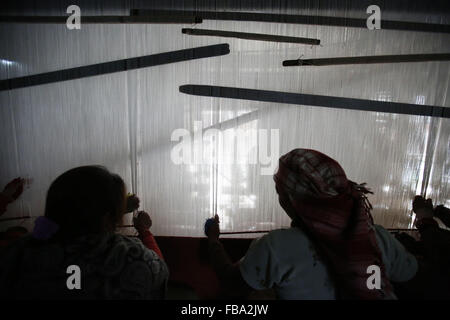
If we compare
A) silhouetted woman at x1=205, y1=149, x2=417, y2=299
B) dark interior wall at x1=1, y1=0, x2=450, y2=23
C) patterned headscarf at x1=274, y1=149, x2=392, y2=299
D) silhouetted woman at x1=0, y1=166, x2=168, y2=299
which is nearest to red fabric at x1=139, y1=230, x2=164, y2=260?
silhouetted woman at x1=0, y1=166, x2=168, y2=299

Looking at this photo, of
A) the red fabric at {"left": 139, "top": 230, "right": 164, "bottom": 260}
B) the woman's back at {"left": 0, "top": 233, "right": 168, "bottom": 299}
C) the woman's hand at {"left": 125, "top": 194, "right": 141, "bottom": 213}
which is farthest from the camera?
the woman's hand at {"left": 125, "top": 194, "right": 141, "bottom": 213}

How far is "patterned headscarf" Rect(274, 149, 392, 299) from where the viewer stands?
83 cm

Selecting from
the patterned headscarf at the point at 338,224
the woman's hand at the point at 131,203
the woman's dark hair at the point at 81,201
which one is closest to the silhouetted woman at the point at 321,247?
the patterned headscarf at the point at 338,224

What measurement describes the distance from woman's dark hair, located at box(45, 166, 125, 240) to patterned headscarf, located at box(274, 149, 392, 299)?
23.3 inches

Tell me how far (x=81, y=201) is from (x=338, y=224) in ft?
2.55

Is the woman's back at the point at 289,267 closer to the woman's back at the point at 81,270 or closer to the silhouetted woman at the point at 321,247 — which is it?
the silhouetted woman at the point at 321,247

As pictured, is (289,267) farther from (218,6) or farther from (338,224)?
(218,6)

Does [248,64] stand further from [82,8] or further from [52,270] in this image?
[52,270]

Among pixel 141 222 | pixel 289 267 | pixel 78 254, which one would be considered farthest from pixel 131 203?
pixel 289 267

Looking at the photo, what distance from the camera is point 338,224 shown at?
851mm

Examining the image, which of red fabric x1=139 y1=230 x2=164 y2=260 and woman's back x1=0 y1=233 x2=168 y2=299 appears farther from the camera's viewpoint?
red fabric x1=139 y1=230 x2=164 y2=260

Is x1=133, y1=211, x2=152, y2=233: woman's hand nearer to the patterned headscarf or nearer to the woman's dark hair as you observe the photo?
the woman's dark hair
